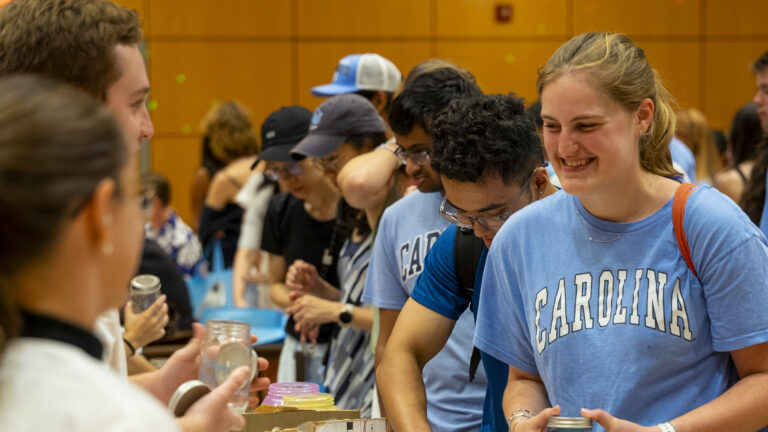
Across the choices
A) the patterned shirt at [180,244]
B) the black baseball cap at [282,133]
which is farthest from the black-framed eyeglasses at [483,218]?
the patterned shirt at [180,244]

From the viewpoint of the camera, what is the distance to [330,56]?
8016 millimetres

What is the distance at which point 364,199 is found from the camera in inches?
113

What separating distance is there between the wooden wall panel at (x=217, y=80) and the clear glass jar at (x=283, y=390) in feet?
19.3

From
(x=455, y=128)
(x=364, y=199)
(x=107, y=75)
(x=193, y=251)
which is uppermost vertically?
(x=107, y=75)

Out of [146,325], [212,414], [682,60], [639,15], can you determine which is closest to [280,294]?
[146,325]

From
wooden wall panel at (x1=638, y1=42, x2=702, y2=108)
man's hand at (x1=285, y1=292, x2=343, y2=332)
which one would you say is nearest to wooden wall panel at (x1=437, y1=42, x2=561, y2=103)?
wooden wall panel at (x1=638, y1=42, x2=702, y2=108)

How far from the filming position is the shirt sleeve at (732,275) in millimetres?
1609

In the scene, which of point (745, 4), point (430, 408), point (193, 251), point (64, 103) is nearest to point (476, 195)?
point (430, 408)

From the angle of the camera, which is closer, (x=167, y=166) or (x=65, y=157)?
(x=65, y=157)

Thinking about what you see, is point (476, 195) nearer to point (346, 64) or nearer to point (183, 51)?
point (346, 64)

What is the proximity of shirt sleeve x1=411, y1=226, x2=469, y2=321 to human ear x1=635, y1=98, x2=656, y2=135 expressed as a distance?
590 millimetres

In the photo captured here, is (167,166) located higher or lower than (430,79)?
lower

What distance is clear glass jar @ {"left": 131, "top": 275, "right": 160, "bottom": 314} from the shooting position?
2605 millimetres

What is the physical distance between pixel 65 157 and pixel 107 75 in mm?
643
